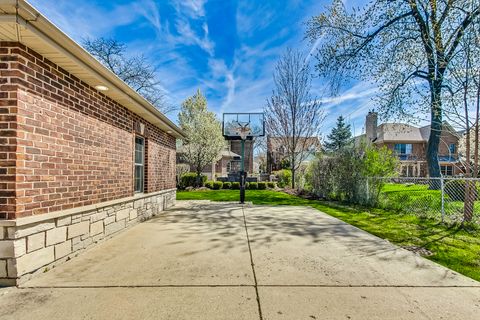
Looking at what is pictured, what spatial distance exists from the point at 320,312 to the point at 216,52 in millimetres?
13179

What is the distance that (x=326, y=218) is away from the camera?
7254mm

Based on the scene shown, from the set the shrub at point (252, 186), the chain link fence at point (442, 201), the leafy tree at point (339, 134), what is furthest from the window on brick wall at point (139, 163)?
the leafy tree at point (339, 134)

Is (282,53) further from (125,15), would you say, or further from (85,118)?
(85,118)

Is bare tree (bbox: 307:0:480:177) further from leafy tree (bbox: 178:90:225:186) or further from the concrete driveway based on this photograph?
leafy tree (bbox: 178:90:225:186)

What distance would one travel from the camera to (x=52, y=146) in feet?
11.6

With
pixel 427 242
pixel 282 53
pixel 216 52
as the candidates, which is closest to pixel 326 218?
pixel 427 242

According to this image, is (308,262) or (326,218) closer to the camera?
(308,262)

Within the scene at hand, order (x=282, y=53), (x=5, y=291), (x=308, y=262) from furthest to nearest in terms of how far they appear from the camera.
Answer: (x=282, y=53) < (x=308, y=262) < (x=5, y=291)

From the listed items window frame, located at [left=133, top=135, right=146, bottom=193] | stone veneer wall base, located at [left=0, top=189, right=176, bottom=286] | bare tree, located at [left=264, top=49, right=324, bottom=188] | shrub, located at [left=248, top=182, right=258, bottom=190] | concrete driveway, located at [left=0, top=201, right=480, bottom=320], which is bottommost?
shrub, located at [left=248, top=182, right=258, bottom=190]

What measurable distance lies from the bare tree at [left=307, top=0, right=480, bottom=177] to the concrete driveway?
18.4ft

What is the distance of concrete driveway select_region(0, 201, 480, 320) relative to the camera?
2.38m

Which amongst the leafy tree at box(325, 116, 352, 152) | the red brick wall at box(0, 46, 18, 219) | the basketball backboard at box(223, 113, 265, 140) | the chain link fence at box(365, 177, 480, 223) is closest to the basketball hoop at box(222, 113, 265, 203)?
the basketball backboard at box(223, 113, 265, 140)

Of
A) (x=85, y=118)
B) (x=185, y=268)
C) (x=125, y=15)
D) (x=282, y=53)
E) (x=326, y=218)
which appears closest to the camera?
(x=185, y=268)

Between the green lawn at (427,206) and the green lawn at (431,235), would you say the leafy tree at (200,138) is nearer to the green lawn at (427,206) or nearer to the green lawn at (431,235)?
the green lawn at (427,206)
